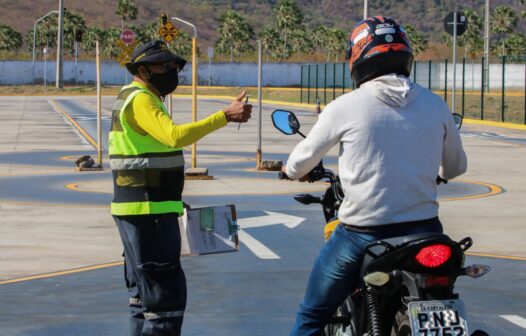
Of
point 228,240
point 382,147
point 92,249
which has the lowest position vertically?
point 92,249

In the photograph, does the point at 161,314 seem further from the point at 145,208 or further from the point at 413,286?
the point at 413,286

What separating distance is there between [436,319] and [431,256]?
283mm

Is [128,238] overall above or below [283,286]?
above

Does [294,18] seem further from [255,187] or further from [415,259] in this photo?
[415,259]

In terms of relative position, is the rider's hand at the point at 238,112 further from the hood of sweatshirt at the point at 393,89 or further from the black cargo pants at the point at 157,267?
the hood of sweatshirt at the point at 393,89

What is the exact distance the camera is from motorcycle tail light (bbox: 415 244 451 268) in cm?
533

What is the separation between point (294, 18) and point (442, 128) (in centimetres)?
17126

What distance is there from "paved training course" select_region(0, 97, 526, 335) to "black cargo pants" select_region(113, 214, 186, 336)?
5.78 feet

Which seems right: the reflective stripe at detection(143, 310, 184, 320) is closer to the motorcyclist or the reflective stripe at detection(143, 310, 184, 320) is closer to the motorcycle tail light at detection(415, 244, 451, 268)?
the motorcyclist

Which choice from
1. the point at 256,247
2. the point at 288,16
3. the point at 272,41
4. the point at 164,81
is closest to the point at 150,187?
the point at 164,81

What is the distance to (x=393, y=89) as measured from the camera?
5637 millimetres

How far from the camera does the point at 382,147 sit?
18.4 ft

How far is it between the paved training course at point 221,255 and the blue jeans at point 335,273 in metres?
2.84

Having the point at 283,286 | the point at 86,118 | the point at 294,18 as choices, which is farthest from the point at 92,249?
the point at 294,18
